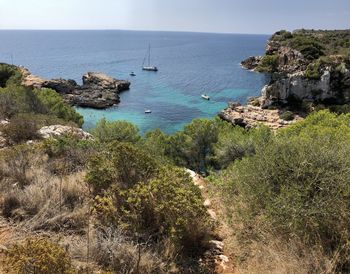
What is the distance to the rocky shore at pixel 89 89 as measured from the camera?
55.2m

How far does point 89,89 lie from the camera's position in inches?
2447

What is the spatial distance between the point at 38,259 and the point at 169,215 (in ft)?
8.17

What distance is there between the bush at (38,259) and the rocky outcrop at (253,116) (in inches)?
1544

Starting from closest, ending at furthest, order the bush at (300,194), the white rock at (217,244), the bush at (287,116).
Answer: the bush at (300,194)
the white rock at (217,244)
the bush at (287,116)

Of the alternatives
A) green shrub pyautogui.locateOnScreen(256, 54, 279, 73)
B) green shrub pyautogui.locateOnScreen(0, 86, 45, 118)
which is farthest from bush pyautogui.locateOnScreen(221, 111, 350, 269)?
green shrub pyautogui.locateOnScreen(256, 54, 279, 73)

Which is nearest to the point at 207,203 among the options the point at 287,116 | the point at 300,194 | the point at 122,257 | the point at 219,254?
the point at 219,254

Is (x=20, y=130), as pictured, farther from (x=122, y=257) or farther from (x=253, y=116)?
(x=253, y=116)

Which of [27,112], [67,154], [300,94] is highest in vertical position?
[67,154]

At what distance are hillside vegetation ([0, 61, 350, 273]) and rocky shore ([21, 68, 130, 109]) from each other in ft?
159

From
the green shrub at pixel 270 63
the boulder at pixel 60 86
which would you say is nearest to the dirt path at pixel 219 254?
the boulder at pixel 60 86

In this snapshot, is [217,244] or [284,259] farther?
[217,244]

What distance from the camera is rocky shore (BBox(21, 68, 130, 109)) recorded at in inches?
2172

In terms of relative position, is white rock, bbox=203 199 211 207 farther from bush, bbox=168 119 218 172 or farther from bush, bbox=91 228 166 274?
bush, bbox=168 119 218 172

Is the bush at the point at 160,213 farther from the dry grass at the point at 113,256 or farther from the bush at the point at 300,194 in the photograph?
the bush at the point at 300,194
